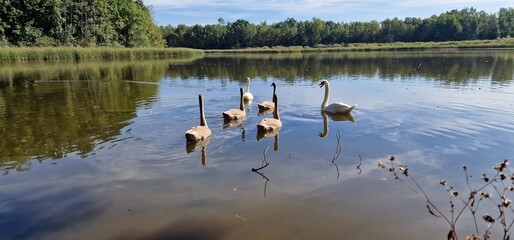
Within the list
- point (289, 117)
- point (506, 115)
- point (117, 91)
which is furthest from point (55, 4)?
point (506, 115)

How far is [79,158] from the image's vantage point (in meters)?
8.69

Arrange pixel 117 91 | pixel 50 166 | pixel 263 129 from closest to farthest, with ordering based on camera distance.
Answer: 1. pixel 50 166
2. pixel 263 129
3. pixel 117 91

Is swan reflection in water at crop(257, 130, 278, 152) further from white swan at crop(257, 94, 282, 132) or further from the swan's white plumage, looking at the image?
the swan's white plumage

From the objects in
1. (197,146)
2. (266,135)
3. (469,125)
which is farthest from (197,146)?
(469,125)

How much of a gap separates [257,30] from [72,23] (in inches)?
3308

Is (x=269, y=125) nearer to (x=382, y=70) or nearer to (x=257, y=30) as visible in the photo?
(x=382, y=70)

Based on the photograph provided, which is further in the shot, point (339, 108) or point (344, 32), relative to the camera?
point (344, 32)

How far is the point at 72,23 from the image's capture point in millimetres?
74938

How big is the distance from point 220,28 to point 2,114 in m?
134

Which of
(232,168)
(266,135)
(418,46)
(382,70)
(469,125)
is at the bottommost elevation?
(232,168)

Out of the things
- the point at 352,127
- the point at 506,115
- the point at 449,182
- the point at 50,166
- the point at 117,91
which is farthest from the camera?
the point at 117,91

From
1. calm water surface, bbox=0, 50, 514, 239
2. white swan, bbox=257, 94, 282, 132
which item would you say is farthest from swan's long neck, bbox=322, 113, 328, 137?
white swan, bbox=257, 94, 282, 132

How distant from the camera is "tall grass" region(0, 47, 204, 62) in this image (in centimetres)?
4537

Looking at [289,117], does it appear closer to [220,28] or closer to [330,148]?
[330,148]
